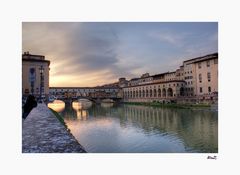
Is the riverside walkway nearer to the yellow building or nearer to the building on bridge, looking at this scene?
the yellow building

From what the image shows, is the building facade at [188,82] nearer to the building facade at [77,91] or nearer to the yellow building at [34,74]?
the building facade at [77,91]

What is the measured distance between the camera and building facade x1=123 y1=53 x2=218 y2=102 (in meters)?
7.40

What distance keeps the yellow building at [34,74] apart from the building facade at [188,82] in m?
2.84

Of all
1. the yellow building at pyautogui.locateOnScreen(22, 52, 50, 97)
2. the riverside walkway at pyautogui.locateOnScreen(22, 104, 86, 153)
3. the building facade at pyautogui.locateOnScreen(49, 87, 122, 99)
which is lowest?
the riverside walkway at pyautogui.locateOnScreen(22, 104, 86, 153)

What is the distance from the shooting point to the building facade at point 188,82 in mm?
7398

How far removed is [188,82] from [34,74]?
6.17 metres

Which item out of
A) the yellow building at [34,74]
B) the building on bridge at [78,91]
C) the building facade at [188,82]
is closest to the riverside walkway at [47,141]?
the yellow building at [34,74]

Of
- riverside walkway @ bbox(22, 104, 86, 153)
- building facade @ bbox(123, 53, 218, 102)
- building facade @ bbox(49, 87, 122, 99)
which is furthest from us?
building facade @ bbox(49, 87, 122, 99)

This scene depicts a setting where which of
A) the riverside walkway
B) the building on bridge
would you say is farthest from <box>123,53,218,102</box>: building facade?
the riverside walkway

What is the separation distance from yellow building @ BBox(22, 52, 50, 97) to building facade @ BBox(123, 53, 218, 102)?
2.84 metres
